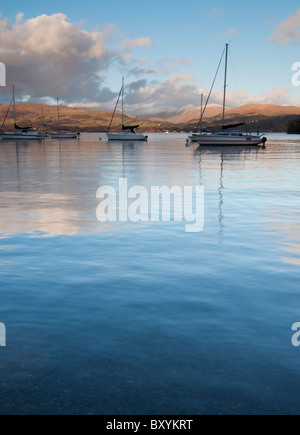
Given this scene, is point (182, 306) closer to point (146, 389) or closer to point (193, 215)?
point (146, 389)

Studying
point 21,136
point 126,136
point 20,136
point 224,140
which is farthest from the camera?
point 20,136

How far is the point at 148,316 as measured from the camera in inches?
233

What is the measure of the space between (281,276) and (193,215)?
18.7 feet

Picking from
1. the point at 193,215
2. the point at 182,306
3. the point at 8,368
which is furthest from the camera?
the point at 193,215

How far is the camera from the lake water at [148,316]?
13.5 ft

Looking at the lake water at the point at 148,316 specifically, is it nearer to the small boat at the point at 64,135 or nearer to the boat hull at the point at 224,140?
the boat hull at the point at 224,140

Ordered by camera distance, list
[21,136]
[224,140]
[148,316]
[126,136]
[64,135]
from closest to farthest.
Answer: [148,316]
[224,140]
[126,136]
[21,136]
[64,135]

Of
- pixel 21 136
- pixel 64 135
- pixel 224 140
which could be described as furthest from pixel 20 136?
pixel 224 140

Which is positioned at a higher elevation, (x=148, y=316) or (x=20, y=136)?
(x=20, y=136)

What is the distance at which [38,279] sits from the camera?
7449 millimetres

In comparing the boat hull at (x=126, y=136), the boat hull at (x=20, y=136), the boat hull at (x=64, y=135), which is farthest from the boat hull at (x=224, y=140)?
the boat hull at (x=64, y=135)

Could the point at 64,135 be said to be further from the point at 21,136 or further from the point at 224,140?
the point at 224,140
